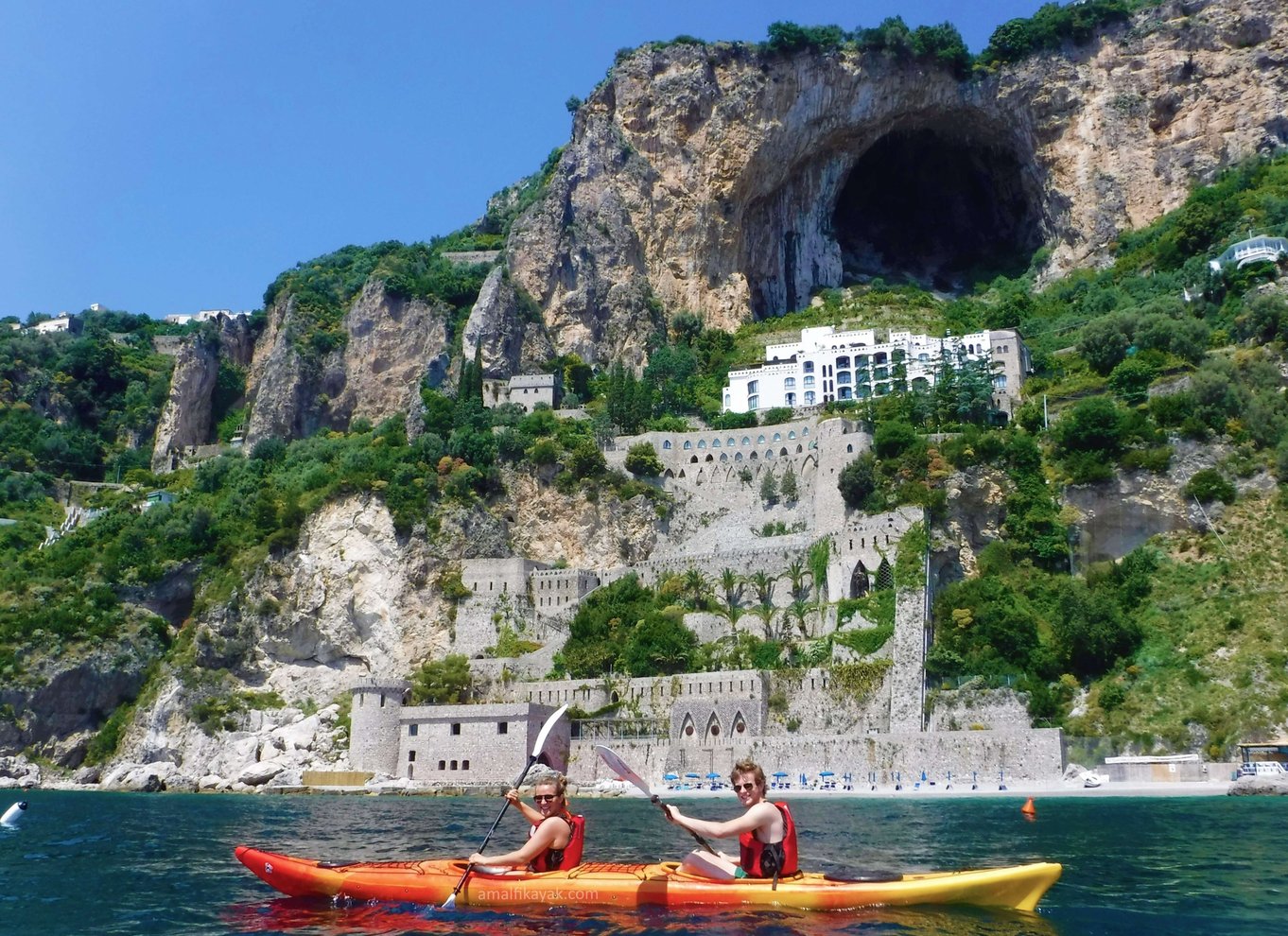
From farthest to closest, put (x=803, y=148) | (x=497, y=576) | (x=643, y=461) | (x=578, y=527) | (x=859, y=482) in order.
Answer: (x=803, y=148)
(x=578, y=527)
(x=643, y=461)
(x=497, y=576)
(x=859, y=482)

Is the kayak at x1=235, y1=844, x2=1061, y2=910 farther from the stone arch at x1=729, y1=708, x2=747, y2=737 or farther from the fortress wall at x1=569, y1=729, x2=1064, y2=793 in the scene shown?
the stone arch at x1=729, y1=708, x2=747, y2=737

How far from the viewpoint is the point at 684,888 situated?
1485cm

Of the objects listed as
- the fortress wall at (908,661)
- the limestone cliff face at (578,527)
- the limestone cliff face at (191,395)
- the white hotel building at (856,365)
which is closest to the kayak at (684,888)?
the fortress wall at (908,661)

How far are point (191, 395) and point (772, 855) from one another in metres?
73.7

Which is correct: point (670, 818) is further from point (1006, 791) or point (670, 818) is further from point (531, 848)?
point (1006, 791)

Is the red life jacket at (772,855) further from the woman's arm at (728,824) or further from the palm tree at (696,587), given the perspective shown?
the palm tree at (696,587)

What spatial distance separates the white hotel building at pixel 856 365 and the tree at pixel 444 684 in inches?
886

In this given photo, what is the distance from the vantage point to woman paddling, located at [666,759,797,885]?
45.1 ft

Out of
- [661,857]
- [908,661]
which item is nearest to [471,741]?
[908,661]

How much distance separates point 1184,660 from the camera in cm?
4088

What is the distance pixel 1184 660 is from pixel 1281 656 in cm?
281

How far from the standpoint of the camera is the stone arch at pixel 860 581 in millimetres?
47525

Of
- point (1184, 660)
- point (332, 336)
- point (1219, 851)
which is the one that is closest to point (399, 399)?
point (332, 336)

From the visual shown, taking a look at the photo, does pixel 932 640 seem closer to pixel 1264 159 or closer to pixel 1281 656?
pixel 1281 656
